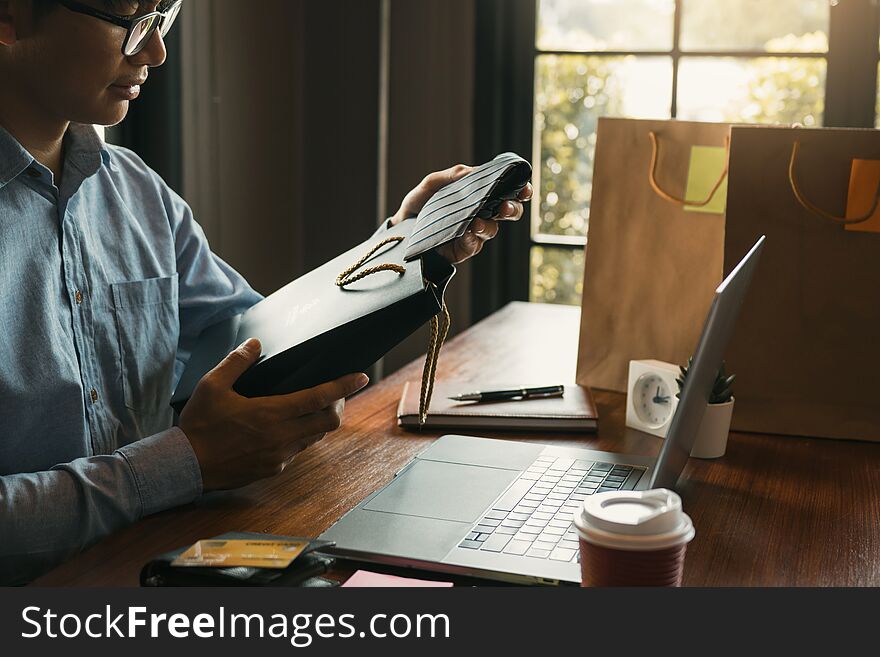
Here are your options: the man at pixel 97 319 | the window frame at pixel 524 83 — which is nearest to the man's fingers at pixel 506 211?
the man at pixel 97 319

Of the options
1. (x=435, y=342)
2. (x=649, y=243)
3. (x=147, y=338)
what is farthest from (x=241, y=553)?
(x=649, y=243)

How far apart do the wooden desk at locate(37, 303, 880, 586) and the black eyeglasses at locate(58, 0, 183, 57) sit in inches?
20.3

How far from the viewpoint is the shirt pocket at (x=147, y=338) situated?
4.29 feet

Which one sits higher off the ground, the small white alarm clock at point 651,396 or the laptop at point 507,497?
the small white alarm clock at point 651,396

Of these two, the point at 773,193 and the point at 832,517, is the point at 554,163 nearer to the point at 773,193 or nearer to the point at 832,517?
the point at 773,193

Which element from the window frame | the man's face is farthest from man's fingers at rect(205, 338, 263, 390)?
the window frame

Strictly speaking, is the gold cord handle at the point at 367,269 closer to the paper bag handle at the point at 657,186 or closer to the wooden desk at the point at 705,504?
the wooden desk at the point at 705,504

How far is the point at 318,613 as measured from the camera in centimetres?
76

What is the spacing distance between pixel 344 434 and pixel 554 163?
163cm

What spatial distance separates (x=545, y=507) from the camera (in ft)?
3.27

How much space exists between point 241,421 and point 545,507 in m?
0.33

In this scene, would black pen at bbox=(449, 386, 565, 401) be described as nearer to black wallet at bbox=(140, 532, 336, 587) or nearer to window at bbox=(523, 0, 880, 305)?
black wallet at bbox=(140, 532, 336, 587)

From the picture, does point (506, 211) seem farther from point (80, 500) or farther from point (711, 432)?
point (80, 500)

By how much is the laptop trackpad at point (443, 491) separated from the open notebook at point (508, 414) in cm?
17
